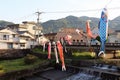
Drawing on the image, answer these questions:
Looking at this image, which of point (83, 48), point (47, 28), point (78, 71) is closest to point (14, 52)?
point (83, 48)

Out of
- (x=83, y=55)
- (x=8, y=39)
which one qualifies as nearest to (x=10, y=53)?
(x=8, y=39)

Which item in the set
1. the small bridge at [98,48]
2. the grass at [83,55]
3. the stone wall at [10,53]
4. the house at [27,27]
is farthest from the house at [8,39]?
the grass at [83,55]

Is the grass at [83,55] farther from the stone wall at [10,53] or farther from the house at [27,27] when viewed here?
the house at [27,27]

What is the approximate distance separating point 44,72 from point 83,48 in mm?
10259

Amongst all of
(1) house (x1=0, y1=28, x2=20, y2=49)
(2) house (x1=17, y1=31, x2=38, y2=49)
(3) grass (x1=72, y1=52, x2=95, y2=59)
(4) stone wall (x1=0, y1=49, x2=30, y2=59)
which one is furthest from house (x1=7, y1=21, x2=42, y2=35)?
(3) grass (x1=72, y1=52, x2=95, y2=59)

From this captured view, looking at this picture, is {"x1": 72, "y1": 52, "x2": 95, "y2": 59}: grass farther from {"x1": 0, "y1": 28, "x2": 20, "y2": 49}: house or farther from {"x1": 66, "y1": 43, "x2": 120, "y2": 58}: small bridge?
{"x1": 0, "y1": 28, "x2": 20, "y2": 49}: house

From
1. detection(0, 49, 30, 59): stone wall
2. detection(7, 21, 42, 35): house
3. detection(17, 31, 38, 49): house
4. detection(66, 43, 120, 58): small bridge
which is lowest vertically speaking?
detection(0, 49, 30, 59): stone wall

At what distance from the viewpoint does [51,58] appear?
37.7m

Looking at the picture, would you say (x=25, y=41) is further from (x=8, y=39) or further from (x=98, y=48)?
(x=98, y=48)

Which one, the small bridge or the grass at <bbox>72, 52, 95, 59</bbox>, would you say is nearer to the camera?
the small bridge

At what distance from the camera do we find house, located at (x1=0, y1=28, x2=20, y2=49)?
5578 centimetres

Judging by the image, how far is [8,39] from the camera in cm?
5669

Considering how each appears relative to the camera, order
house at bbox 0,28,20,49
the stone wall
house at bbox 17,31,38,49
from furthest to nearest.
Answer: house at bbox 17,31,38,49 < house at bbox 0,28,20,49 < the stone wall

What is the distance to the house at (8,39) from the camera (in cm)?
5578
